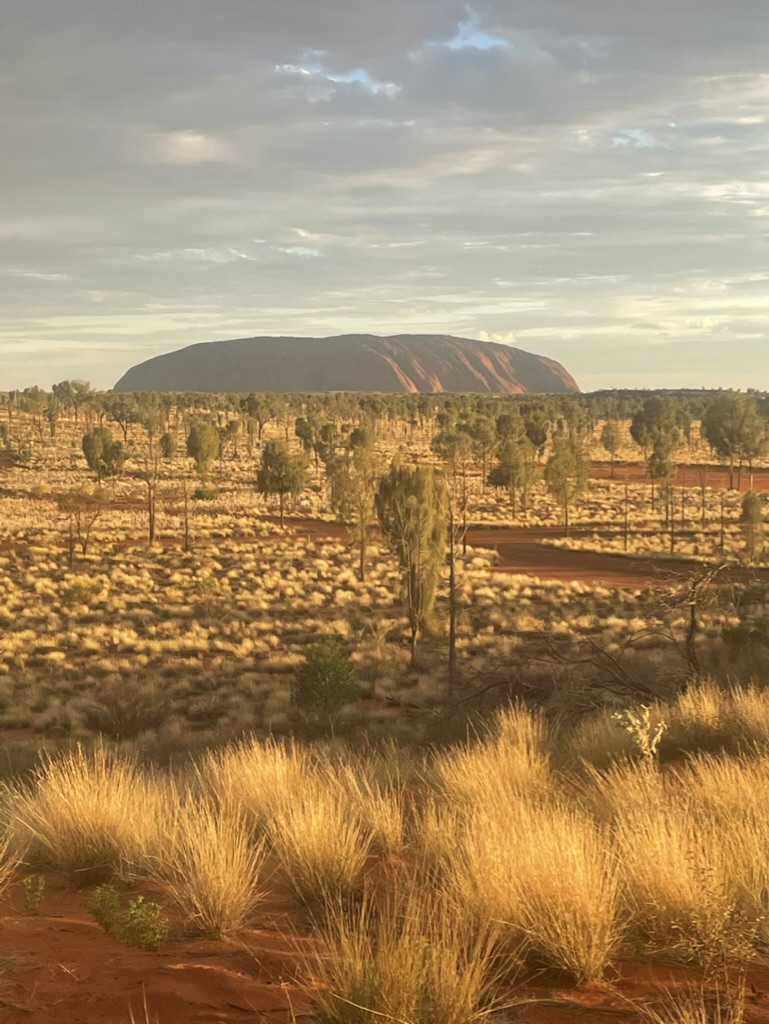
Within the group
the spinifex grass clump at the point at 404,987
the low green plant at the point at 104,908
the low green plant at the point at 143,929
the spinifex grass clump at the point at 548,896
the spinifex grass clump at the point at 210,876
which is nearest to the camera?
the spinifex grass clump at the point at 404,987

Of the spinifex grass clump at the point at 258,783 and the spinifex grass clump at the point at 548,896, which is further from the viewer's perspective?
the spinifex grass clump at the point at 258,783

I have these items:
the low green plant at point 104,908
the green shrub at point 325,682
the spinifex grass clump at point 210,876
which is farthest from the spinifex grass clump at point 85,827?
the green shrub at point 325,682

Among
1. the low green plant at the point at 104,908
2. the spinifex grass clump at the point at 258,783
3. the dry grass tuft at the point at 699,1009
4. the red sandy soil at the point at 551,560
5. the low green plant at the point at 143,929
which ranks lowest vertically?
the red sandy soil at the point at 551,560

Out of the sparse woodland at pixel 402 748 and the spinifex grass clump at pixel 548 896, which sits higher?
the spinifex grass clump at pixel 548 896

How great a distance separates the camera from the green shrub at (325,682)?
61.2 ft

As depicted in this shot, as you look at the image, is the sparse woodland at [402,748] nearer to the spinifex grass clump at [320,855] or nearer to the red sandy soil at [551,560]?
the spinifex grass clump at [320,855]

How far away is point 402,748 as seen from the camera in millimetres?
11000

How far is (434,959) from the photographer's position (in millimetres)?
3342

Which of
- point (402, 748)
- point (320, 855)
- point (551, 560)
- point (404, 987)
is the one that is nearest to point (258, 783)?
point (320, 855)

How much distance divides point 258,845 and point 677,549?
44.5m

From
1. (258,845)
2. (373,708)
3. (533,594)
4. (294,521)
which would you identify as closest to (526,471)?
(294,521)

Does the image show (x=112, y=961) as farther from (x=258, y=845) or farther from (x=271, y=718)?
(x=271, y=718)

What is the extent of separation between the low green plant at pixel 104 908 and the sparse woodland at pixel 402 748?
2 cm

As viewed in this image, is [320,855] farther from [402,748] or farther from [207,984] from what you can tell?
[402,748]
